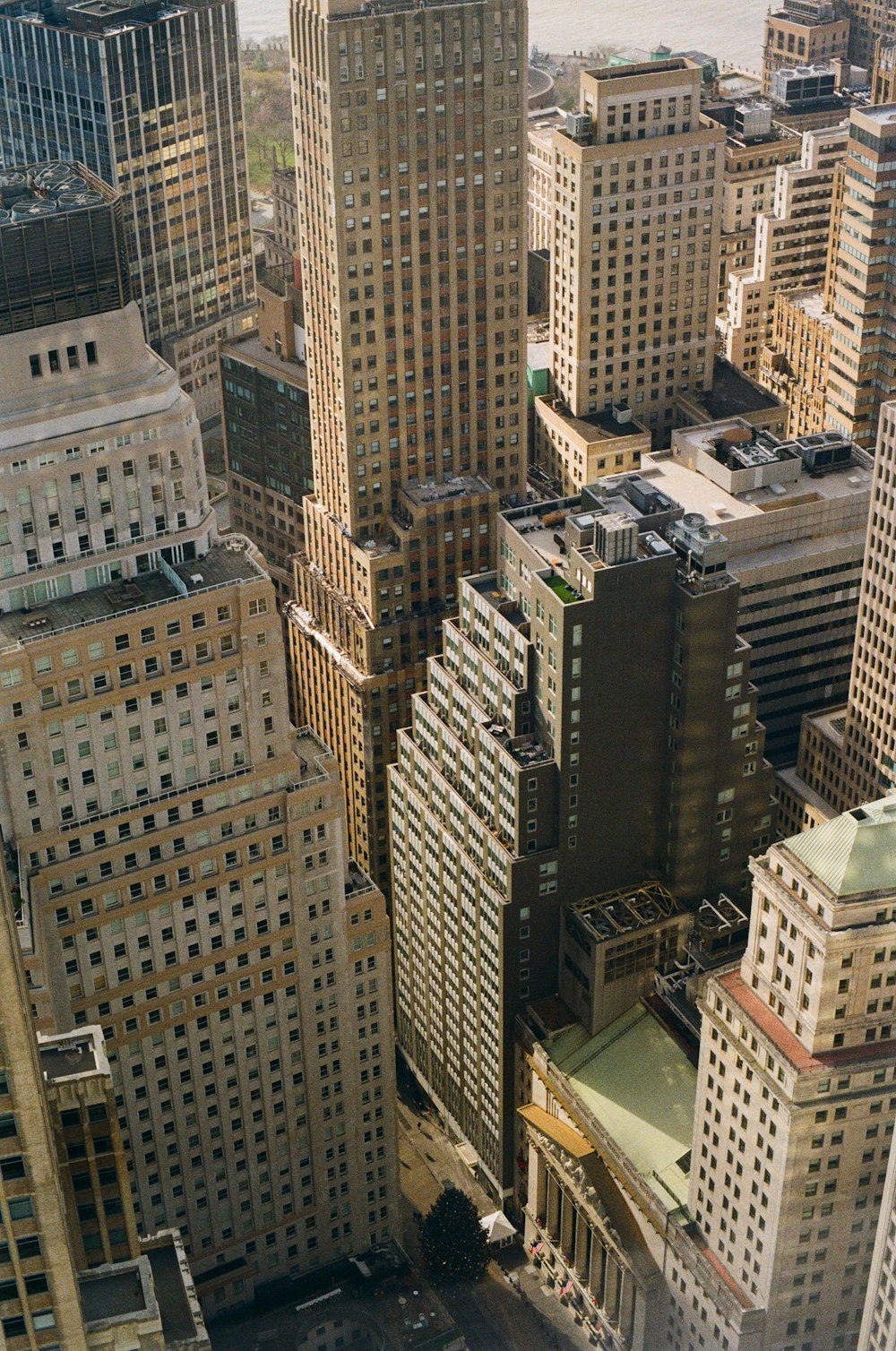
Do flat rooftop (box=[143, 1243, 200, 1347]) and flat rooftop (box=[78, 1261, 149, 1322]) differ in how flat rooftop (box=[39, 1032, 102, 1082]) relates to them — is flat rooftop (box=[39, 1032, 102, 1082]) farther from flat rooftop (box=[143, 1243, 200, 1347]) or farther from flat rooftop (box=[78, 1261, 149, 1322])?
flat rooftop (box=[143, 1243, 200, 1347])

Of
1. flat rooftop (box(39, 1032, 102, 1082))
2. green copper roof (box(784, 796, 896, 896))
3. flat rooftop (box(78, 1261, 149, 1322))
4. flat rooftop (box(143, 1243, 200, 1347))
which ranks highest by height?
flat rooftop (box(39, 1032, 102, 1082))

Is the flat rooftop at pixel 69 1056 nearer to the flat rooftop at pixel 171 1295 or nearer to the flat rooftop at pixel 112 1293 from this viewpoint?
the flat rooftop at pixel 112 1293

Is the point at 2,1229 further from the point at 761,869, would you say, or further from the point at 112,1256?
the point at 761,869

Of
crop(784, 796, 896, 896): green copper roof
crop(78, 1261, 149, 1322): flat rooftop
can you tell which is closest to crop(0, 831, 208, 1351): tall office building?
crop(78, 1261, 149, 1322): flat rooftop

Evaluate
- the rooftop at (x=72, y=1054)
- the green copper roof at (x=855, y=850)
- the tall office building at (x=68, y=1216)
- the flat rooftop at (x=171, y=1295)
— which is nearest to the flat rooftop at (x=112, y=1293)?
the tall office building at (x=68, y=1216)

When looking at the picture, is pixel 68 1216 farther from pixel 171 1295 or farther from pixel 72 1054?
pixel 171 1295

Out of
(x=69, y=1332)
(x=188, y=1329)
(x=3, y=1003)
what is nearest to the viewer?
(x=3, y=1003)

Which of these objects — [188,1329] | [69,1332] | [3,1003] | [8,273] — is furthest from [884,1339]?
[8,273]

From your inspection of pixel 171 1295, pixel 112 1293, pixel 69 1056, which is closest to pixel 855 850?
pixel 171 1295
